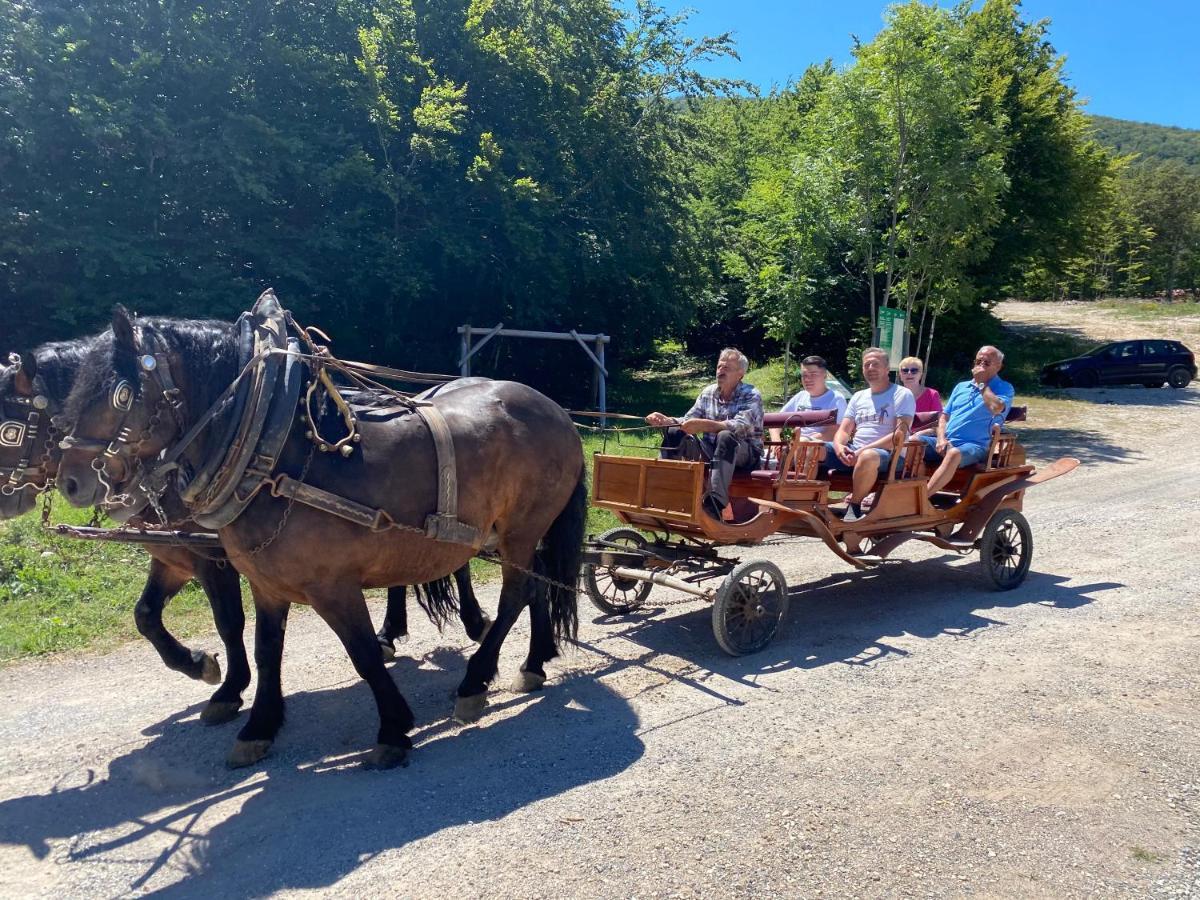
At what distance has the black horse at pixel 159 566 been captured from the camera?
3584mm

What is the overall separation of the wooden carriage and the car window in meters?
20.0

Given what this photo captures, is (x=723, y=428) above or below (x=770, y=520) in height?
above

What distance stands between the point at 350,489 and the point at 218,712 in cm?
146

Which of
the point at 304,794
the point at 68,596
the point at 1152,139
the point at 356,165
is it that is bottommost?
the point at 304,794

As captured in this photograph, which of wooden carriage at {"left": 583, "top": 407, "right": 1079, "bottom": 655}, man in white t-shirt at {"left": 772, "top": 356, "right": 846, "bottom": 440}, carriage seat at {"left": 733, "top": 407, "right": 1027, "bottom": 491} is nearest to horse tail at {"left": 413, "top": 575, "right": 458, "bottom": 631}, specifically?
wooden carriage at {"left": 583, "top": 407, "right": 1079, "bottom": 655}

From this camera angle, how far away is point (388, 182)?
13.3 metres

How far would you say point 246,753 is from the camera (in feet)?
13.2

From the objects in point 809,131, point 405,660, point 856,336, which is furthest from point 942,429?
point 856,336

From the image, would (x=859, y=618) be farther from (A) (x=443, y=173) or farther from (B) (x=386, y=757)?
(A) (x=443, y=173)

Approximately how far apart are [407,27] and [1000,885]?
15232mm

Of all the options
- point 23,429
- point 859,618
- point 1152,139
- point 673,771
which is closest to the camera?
point 23,429

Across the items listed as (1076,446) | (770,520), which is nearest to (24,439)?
(770,520)

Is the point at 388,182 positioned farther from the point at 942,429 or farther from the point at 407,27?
the point at 942,429

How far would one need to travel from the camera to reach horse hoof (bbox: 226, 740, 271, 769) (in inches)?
158
